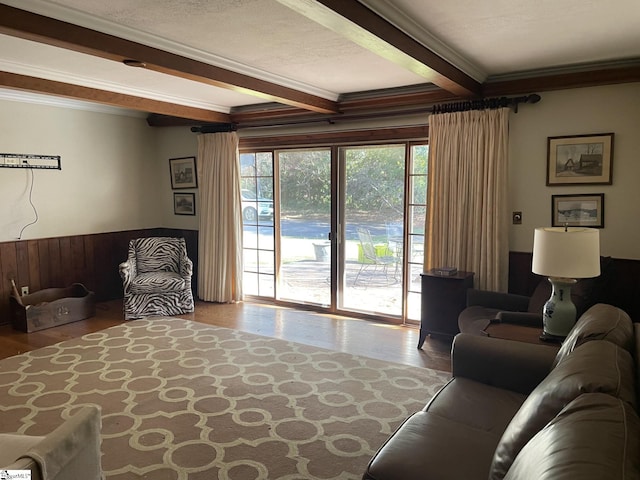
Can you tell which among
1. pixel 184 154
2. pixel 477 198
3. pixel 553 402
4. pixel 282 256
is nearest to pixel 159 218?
pixel 184 154

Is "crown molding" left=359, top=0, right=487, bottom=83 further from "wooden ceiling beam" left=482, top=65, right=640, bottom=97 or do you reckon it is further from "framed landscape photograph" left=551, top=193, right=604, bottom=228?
"framed landscape photograph" left=551, top=193, right=604, bottom=228

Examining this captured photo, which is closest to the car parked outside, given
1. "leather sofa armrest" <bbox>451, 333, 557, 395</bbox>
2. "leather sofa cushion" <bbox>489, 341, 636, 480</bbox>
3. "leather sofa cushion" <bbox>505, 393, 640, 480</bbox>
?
A: "leather sofa armrest" <bbox>451, 333, 557, 395</bbox>

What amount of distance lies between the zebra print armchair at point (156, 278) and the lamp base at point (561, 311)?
4.19 metres

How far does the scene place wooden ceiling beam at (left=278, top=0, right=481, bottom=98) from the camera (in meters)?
2.18

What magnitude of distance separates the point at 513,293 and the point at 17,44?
4.58 meters

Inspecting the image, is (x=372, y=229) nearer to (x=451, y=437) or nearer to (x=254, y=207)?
(x=254, y=207)

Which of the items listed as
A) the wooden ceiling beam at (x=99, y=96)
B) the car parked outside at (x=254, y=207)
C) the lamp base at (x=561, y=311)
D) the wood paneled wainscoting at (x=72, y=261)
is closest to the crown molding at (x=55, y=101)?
the wooden ceiling beam at (x=99, y=96)

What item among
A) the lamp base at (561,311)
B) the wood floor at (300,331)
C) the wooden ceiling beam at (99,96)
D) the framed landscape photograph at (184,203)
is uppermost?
the wooden ceiling beam at (99,96)

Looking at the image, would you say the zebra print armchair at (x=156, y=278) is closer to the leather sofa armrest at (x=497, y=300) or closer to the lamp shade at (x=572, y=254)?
the leather sofa armrest at (x=497, y=300)

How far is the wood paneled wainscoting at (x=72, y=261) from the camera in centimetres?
514

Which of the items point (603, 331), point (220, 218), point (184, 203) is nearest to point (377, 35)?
point (603, 331)

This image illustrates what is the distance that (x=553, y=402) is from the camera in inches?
58.1

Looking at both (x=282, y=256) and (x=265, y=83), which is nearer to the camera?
(x=265, y=83)

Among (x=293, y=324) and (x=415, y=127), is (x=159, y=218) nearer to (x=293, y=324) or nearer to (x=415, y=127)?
(x=293, y=324)
